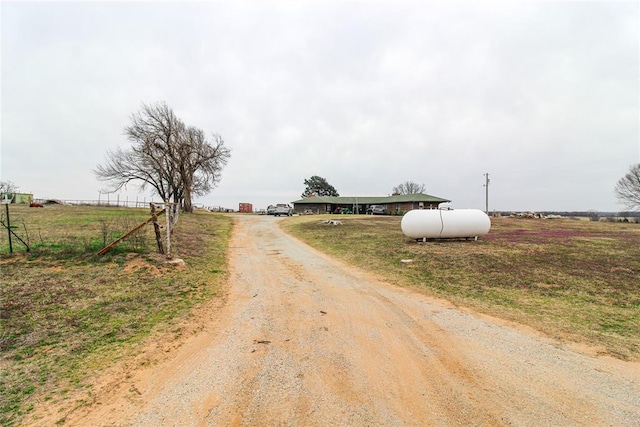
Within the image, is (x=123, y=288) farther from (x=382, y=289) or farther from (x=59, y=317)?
(x=382, y=289)

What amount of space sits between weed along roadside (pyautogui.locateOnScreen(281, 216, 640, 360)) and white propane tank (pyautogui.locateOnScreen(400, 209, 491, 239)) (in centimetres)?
50

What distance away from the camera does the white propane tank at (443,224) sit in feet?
47.3

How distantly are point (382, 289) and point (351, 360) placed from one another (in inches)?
163

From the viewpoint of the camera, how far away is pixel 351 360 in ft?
14.0

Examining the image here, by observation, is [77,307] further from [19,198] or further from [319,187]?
[319,187]

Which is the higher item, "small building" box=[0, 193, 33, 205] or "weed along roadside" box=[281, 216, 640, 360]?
"small building" box=[0, 193, 33, 205]

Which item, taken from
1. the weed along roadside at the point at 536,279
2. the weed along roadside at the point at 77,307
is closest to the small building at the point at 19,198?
the weed along roadside at the point at 77,307

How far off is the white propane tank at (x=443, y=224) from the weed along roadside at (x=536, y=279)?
0.50m

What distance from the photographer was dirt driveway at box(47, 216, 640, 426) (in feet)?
10.3

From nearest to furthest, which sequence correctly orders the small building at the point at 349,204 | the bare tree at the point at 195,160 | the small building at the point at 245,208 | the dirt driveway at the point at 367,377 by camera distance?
1. the dirt driveway at the point at 367,377
2. the bare tree at the point at 195,160
3. the small building at the point at 349,204
4. the small building at the point at 245,208

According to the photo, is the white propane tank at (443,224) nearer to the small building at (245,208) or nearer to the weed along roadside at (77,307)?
the weed along roadside at (77,307)

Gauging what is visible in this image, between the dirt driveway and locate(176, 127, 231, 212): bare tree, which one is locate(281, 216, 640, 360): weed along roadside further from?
locate(176, 127, 231, 212): bare tree

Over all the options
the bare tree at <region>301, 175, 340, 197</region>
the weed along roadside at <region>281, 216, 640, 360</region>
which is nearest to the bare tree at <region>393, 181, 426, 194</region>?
the bare tree at <region>301, 175, 340, 197</region>

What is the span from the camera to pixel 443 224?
14.4m
